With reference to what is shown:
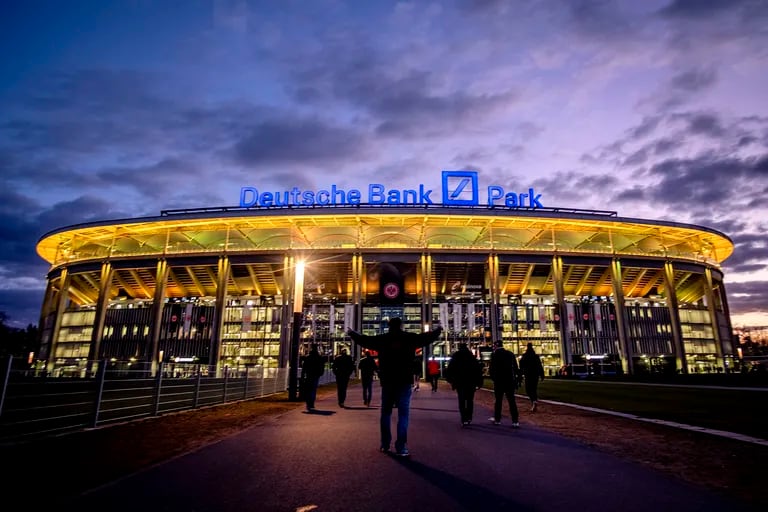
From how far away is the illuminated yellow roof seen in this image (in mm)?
56938

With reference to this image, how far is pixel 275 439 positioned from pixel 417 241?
5420 centimetres

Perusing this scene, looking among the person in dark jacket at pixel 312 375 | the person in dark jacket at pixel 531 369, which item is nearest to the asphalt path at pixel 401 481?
the person in dark jacket at pixel 531 369

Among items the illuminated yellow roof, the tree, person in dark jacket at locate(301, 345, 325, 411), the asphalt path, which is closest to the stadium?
the illuminated yellow roof

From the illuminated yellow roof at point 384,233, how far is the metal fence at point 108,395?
34.4 meters

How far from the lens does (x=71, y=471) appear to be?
551 cm

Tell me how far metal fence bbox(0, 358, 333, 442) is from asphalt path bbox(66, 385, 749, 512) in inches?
68.1

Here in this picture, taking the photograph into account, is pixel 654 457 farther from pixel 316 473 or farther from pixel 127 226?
pixel 127 226

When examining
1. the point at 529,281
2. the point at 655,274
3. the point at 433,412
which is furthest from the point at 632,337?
the point at 433,412

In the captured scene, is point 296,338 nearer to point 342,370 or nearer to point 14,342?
point 342,370

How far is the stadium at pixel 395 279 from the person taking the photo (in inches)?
2258

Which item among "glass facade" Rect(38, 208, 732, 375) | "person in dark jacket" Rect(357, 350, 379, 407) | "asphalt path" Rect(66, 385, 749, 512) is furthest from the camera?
"glass facade" Rect(38, 208, 732, 375)

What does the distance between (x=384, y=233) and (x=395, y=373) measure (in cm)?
5494

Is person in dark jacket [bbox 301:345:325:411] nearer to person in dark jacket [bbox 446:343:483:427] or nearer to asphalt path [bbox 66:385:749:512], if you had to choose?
person in dark jacket [bbox 446:343:483:427]

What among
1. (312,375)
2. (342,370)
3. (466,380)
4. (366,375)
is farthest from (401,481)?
(366,375)
